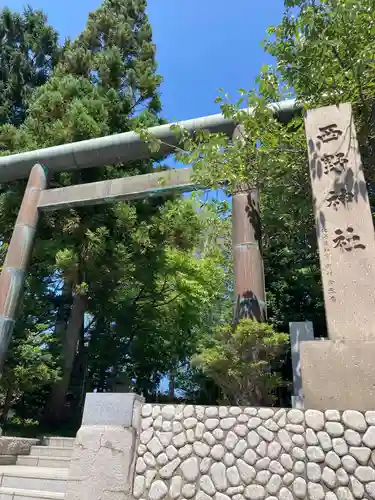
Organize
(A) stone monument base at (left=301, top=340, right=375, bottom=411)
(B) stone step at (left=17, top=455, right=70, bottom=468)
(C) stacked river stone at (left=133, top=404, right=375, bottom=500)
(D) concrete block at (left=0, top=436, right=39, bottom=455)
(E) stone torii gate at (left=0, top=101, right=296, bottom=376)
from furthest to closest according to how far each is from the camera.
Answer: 1. (E) stone torii gate at (left=0, top=101, right=296, bottom=376)
2. (D) concrete block at (left=0, top=436, right=39, bottom=455)
3. (B) stone step at (left=17, top=455, right=70, bottom=468)
4. (A) stone monument base at (left=301, top=340, right=375, bottom=411)
5. (C) stacked river stone at (left=133, top=404, right=375, bottom=500)

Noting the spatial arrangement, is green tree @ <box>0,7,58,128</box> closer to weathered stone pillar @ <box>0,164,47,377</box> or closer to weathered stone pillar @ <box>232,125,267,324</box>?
weathered stone pillar @ <box>0,164,47,377</box>

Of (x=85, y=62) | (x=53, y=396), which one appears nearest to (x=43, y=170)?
(x=85, y=62)

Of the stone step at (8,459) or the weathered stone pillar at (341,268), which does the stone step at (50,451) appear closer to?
the stone step at (8,459)

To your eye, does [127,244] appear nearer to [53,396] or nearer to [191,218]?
[191,218]

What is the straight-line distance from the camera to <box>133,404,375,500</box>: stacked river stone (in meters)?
3.03

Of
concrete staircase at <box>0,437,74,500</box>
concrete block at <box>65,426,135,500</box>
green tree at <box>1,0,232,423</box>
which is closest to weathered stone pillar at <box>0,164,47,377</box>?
green tree at <box>1,0,232,423</box>

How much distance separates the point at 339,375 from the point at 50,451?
4.89 meters

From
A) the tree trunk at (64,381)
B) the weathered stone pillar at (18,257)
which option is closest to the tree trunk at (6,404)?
the tree trunk at (64,381)

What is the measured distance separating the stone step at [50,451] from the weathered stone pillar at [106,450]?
2.84m

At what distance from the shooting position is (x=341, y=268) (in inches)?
149

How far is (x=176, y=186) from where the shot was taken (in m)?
6.88

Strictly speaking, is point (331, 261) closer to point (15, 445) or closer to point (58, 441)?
point (15, 445)

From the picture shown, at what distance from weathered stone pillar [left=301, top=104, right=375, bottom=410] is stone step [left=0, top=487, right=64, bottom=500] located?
2.64 m

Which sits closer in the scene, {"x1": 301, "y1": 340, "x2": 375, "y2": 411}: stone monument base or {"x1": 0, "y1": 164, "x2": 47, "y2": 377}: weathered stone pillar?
{"x1": 301, "y1": 340, "x2": 375, "y2": 411}: stone monument base
